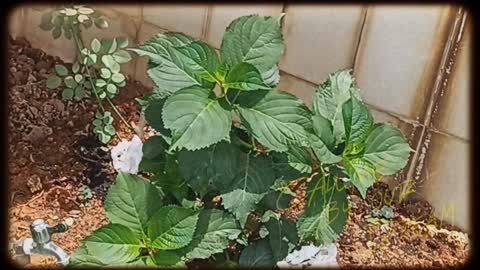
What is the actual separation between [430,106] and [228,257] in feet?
1.37

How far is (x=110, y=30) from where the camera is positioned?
132 cm

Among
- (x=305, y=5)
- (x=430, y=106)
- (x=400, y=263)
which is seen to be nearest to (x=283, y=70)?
(x=305, y=5)

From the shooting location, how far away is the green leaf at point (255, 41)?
2.63 feet

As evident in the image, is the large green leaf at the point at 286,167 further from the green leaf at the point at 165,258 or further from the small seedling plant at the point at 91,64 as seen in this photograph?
the small seedling plant at the point at 91,64

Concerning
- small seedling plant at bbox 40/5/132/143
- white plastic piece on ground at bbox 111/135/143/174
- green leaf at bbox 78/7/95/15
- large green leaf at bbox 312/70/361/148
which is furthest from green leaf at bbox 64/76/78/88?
large green leaf at bbox 312/70/361/148

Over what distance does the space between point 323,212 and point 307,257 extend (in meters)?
0.07

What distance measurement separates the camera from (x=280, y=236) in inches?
34.2

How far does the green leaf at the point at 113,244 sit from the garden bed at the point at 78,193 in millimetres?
223

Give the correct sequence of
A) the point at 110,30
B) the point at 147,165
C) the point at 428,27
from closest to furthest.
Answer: the point at 147,165 < the point at 428,27 < the point at 110,30

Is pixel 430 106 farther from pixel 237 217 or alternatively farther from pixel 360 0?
pixel 237 217

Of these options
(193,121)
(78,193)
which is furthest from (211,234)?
(78,193)

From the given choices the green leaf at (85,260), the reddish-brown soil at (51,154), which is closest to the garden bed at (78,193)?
the reddish-brown soil at (51,154)

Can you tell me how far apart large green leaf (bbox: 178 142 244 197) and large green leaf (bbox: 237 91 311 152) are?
42 millimetres

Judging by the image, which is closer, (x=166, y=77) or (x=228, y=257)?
(x=166, y=77)
